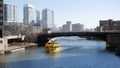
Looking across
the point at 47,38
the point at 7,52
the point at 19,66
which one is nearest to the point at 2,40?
the point at 7,52

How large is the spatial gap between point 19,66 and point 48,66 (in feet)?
19.5

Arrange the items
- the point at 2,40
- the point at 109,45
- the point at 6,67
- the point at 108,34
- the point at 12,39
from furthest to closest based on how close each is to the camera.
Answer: the point at 12,39
the point at 108,34
the point at 109,45
the point at 2,40
the point at 6,67

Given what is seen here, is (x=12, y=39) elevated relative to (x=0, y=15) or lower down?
lower down

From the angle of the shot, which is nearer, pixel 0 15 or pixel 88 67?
pixel 88 67

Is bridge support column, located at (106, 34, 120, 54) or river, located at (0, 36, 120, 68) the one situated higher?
bridge support column, located at (106, 34, 120, 54)

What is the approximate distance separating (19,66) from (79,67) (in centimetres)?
1221

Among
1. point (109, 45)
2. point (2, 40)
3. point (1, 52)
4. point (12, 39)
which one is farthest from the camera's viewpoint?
point (12, 39)

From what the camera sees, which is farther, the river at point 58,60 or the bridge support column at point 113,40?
the bridge support column at point 113,40

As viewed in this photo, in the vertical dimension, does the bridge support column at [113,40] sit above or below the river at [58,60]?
above

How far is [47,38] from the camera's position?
443ft

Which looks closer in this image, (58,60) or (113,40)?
(58,60)

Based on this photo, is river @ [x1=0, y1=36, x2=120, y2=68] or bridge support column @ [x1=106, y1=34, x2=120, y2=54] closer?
river @ [x1=0, y1=36, x2=120, y2=68]

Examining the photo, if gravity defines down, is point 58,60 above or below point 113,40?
below

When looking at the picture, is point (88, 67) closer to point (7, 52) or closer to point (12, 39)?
point (7, 52)
